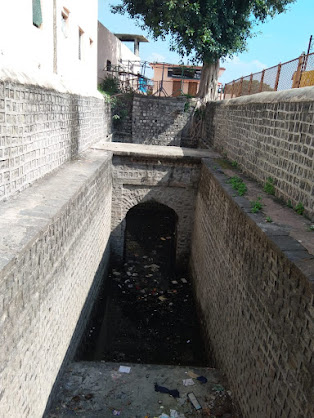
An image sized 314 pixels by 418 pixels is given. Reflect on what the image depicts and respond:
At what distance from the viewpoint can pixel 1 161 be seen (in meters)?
3.64

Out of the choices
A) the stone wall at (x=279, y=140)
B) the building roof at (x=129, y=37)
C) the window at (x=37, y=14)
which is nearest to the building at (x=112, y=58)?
the building roof at (x=129, y=37)

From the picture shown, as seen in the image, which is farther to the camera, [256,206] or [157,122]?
[157,122]

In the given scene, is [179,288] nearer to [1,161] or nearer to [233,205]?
[233,205]

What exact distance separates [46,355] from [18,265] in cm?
166

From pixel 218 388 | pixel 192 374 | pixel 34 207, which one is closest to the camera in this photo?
pixel 34 207

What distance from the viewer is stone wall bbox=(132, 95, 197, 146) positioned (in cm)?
1395

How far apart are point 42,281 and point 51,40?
602 centimetres

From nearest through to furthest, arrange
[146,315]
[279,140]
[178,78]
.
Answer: [279,140] → [146,315] → [178,78]

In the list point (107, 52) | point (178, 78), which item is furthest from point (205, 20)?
point (178, 78)

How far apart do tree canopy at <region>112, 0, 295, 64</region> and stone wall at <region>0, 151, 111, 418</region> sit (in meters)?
8.54

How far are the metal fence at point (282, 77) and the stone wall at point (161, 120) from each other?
4.61 meters

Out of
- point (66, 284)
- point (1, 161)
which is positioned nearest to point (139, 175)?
point (66, 284)

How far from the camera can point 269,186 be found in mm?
5219

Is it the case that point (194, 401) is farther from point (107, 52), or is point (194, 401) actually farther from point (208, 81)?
point (107, 52)
